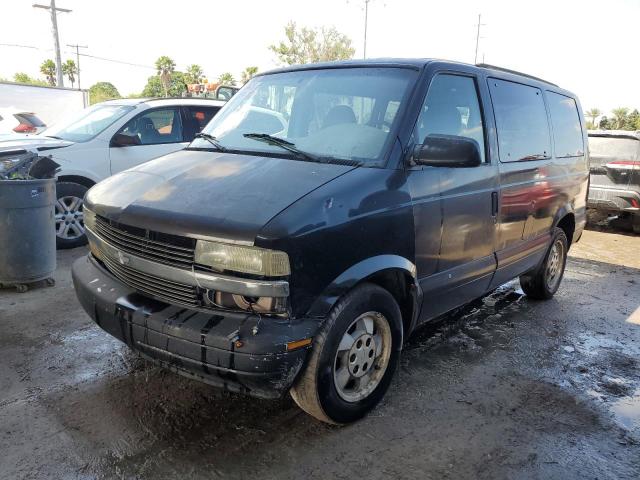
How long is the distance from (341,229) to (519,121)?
2.41m

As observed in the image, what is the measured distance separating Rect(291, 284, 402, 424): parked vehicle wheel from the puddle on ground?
56.2 inches

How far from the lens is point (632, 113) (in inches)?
2717

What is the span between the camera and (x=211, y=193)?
2787 millimetres

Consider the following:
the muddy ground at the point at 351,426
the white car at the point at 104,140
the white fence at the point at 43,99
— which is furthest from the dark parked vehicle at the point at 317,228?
the white fence at the point at 43,99

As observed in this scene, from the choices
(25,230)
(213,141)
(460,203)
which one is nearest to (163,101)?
(25,230)

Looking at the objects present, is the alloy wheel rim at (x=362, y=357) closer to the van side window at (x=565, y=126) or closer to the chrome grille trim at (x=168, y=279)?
the chrome grille trim at (x=168, y=279)

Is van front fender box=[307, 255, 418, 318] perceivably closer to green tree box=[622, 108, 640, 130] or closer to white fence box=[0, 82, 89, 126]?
white fence box=[0, 82, 89, 126]

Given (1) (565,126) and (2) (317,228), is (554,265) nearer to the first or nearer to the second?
(1) (565,126)

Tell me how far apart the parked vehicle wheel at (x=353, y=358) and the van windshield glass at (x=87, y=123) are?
208 inches

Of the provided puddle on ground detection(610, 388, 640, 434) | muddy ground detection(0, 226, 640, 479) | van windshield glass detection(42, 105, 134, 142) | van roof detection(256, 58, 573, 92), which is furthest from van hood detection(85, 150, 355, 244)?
van windshield glass detection(42, 105, 134, 142)

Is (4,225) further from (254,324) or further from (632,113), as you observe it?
(632,113)

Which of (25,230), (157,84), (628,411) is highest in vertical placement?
(157,84)

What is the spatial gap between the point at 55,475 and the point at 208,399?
930 millimetres

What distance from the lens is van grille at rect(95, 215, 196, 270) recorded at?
102 inches
